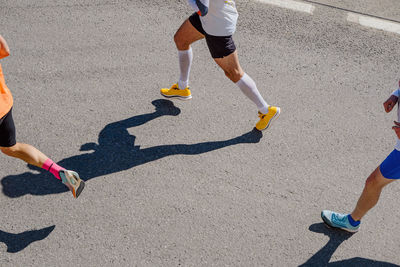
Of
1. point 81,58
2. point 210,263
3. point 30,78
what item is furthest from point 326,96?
point 30,78

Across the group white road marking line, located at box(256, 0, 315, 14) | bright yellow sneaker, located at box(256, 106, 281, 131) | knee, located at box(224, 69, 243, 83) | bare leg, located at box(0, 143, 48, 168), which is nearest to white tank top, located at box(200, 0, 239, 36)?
knee, located at box(224, 69, 243, 83)

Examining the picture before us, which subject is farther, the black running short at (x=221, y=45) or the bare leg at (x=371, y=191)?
the black running short at (x=221, y=45)

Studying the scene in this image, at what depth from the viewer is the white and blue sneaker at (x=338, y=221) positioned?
3.56 m

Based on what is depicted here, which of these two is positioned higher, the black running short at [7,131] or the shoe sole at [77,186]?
the black running short at [7,131]

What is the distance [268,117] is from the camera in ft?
14.4

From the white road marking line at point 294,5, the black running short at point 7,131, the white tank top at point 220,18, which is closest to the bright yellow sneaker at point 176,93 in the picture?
the white tank top at point 220,18

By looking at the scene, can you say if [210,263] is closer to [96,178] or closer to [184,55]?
[96,178]

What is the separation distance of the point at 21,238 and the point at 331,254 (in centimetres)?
248

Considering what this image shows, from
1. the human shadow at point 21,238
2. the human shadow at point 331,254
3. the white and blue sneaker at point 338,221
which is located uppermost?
the white and blue sneaker at point 338,221

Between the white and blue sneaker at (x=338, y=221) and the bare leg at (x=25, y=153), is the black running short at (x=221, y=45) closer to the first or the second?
the white and blue sneaker at (x=338, y=221)

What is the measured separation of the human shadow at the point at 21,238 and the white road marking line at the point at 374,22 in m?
4.88

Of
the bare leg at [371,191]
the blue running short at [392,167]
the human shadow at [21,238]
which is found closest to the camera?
the blue running short at [392,167]

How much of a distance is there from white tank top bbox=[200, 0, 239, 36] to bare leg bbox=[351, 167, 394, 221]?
1.70 metres

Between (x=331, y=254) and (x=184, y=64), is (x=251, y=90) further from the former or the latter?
(x=331, y=254)
